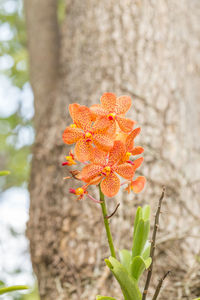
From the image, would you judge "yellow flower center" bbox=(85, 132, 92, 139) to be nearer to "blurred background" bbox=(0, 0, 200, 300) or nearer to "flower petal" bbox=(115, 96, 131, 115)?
"flower petal" bbox=(115, 96, 131, 115)

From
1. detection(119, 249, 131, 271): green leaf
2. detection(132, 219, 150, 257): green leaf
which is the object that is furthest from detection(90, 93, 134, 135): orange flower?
detection(119, 249, 131, 271): green leaf

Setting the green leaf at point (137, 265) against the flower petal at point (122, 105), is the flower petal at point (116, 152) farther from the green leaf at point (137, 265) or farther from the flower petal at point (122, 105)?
the green leaf at point (137, 265)

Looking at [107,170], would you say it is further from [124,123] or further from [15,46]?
[15,46]

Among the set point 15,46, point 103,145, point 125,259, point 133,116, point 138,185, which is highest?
point 15,46

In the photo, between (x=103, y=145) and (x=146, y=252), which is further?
(x=146, y=252)

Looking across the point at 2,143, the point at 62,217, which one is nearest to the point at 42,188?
the point at 62,217

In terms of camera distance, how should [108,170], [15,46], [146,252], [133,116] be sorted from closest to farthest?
[108,170] < [146,252] < [133,116] < [15,46]

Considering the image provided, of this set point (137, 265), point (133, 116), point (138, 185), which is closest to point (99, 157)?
point (138, 185)
